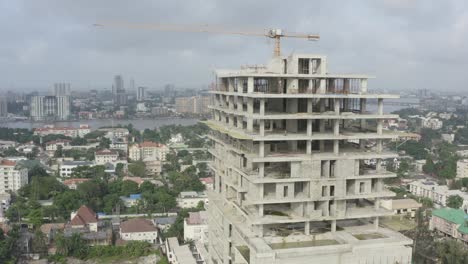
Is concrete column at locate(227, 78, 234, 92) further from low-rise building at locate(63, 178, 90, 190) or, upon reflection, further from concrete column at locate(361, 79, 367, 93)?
low-rise building at locate(63, 178, 90, 190)

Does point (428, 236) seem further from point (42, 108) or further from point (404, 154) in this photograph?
point (42, 108)

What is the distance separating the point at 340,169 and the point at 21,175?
95.3 ft

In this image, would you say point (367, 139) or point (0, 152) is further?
point (0, 152)

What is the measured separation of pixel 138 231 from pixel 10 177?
14.1 metres

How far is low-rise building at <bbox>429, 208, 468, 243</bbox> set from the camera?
70.7 feet

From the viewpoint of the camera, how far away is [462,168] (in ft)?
114

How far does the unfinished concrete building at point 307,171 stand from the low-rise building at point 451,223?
15.6m

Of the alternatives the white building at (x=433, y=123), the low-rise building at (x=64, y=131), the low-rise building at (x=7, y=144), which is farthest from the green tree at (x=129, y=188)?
the white building at (x=433, y=123)

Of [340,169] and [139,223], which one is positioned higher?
[340,169]

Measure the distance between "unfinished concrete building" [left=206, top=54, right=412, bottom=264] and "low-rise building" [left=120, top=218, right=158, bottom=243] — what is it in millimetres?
14418

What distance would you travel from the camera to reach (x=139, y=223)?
22641 millimetres

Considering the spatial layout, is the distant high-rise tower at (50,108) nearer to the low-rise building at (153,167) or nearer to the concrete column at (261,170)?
the low-rise building at (153,167)

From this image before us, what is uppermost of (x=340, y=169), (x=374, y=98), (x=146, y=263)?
(x=374, y=98)

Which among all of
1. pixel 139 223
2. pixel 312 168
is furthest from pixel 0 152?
pixel 312 168
